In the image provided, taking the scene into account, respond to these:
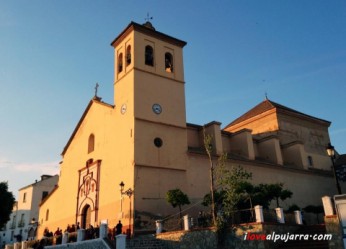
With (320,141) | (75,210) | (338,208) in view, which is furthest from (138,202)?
(320,141)

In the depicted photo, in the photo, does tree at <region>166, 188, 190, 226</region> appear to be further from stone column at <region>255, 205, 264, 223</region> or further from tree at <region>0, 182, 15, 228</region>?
tree at <region>0, 182, 15, 228</region>

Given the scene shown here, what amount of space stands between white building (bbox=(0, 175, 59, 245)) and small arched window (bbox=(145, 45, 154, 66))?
27.8m

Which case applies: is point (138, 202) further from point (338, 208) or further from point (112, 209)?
point (338, 208)

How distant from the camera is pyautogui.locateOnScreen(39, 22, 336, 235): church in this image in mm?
19656

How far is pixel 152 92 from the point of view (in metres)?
22.1

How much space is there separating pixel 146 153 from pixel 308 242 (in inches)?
388

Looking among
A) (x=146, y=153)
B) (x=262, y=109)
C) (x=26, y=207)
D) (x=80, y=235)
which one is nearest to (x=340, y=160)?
(x=262, y=109)

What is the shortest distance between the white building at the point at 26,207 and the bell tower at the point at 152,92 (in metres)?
27.2

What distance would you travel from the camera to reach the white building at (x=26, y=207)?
43438 millimetres

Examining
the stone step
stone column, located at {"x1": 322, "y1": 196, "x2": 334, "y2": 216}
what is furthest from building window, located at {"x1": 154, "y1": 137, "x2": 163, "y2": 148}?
stone column, located at {"x1": 322, "y1": 196, "x2": 334, "y2": 216}

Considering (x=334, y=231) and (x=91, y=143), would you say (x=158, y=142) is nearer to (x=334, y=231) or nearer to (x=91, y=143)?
(x=91, y=143)

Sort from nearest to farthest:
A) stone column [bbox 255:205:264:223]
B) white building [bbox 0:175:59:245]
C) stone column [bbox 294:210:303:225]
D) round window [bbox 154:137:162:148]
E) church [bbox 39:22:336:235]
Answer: stone column [bbox 255:205:264:223]
stone column [bbox 294:210:303:225]
church [bbox 39:22:336:235]
round window [bbox 154:137:162:148]
white building [bbox 0:175:59:245]

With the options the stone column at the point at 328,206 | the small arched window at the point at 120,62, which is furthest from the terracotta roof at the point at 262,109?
the stone column at the point at 328,206

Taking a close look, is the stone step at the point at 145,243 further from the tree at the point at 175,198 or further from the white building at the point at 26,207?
the white building at the point at 26,207
